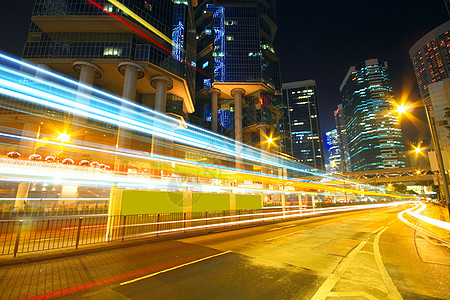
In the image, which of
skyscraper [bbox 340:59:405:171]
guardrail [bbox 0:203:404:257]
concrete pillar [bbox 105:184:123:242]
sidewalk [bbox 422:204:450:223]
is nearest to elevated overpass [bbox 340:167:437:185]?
sidewalk [bbox 422:204:450:223]

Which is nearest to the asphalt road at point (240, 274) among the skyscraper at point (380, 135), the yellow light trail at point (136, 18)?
the yellow light trail at point (136, 18)

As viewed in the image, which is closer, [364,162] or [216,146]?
[216,146]

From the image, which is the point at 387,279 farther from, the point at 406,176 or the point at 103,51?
the point at 406,176

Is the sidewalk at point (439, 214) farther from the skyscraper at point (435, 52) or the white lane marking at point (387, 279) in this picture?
the skyscraper at point (435, 52)

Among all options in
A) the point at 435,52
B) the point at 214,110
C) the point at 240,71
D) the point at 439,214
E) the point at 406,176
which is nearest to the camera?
the point at 439,214

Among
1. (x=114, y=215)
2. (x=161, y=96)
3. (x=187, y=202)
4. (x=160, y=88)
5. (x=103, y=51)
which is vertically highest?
(x=103, y=51)

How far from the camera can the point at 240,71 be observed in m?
74.4

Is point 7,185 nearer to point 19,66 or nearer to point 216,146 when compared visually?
point 19,66

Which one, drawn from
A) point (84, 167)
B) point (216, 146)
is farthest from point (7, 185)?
point (216, 146)

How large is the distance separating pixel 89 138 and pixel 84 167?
1046 inches

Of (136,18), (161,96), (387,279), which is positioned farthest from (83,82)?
(387,279)

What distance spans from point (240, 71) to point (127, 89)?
1732 inches

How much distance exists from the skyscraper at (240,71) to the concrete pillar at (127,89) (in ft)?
109

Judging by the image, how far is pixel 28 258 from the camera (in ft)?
24.0
